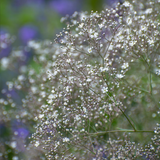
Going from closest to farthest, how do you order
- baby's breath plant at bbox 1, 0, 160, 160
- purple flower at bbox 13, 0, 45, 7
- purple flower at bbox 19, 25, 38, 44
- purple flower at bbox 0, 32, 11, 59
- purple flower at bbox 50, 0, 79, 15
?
baby's breath plant at bbox 1, 0, 160, 160 < purple flower at bbox 0, 32, 11, 59 < purple flower at bbox 19, 25, 38, 44 < purple flower at bbox 50, 0, 79, 15 < purple flower at bbox 13, 0, 45, 7

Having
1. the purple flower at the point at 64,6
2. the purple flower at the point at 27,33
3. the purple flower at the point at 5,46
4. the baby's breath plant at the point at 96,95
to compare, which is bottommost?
the baby's breath plant at the point at 96,95

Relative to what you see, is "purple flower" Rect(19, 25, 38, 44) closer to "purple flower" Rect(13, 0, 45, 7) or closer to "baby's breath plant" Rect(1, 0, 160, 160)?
"purple flower" Rect(13, 0, 45, 7)

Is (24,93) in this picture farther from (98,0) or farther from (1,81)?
(98,0)

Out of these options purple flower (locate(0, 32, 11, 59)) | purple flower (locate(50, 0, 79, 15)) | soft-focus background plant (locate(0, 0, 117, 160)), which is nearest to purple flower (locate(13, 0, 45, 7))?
soft-focus background plant (locate(0, 0, 117, 160))

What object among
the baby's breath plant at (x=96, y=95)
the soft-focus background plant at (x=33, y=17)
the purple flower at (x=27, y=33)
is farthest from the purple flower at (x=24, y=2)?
the baby's breath plant at (x=96, y=95)

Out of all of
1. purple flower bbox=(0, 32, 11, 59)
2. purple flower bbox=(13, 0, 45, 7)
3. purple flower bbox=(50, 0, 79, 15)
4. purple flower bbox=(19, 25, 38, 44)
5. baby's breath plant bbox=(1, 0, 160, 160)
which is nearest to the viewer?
baby's breath plant bbox=(1, 0, 160, 160)

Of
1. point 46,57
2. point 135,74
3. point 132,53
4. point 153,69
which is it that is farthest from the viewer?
point 46,57

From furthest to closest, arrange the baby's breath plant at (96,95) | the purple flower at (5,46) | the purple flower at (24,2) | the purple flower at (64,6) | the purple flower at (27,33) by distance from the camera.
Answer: the purple flower at (24,2) → the purple flower at (64,6) → the purple flower at (27,33) → the purple flower at (5,46) → the baby's breath plant at (96,95)

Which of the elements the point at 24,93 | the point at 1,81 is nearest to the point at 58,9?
the point at 1,81

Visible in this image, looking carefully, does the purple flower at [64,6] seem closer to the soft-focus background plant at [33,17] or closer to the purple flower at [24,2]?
the soft-focus background plant at [33,17]
